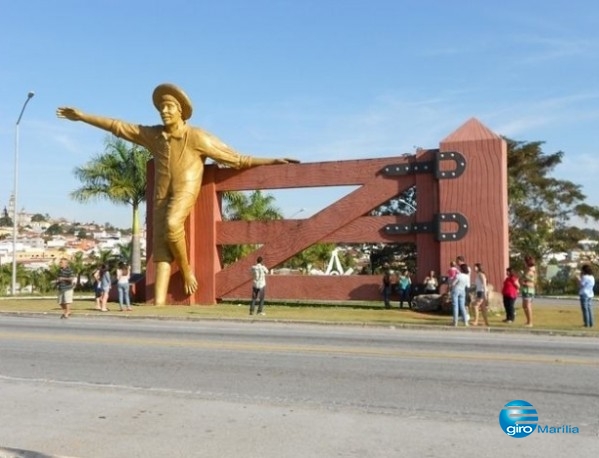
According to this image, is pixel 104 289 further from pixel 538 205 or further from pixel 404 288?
pixel 538 205

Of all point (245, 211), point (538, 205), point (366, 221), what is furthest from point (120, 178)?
point (538, 205)

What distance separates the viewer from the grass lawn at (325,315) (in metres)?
16.9

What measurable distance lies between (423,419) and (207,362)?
4.24m

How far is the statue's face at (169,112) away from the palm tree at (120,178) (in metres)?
12.4

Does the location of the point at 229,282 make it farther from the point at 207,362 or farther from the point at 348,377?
the point at 348,377

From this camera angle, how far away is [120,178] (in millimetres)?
35906

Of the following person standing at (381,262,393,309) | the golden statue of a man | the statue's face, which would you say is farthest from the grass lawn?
Answer: the statue's face

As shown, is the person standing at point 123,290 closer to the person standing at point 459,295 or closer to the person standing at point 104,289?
the person standing at point 104,289

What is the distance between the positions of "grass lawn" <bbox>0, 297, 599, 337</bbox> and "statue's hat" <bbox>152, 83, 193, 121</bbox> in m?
6.76

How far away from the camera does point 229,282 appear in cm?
2408

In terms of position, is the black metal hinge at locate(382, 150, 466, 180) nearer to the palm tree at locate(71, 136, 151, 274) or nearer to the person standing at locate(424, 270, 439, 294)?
the person standing at locate(424, 270, 439, 294)

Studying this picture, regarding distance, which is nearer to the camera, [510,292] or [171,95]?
[510,292]

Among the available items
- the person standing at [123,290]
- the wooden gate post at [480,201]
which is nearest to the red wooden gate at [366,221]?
the wooden gate post at [480,201]
